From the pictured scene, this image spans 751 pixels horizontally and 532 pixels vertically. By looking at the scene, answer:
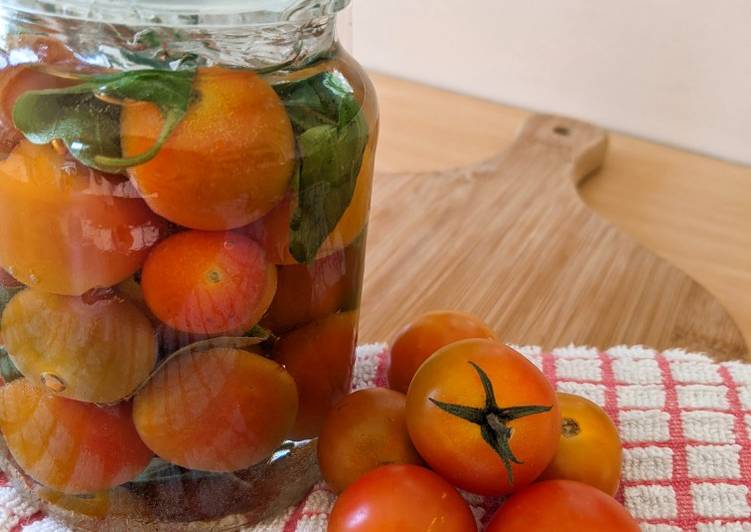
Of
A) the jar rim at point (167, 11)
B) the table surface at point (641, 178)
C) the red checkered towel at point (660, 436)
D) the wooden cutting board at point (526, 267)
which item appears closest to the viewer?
the jar rim at point (167, 11)

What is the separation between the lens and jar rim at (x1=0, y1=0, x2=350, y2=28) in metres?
0.35

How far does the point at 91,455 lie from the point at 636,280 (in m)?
0.49

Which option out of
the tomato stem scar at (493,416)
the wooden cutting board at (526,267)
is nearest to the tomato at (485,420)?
the tomato stem scar at (493,416)

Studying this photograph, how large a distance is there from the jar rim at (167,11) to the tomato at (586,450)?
248mm

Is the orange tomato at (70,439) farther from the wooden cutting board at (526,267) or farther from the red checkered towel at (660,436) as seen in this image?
the wooden cutting board at (526,267)

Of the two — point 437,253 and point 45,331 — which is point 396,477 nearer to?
point 45,331

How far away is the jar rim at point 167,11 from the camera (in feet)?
1.15

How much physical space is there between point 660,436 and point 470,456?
7.2 inches

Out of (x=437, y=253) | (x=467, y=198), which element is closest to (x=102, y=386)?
(x=437, y=253)

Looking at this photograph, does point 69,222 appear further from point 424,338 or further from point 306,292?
point 424,338

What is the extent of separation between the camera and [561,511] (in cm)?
39

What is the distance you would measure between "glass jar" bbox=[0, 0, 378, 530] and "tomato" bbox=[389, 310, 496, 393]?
8cm

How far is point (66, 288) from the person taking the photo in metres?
0.38

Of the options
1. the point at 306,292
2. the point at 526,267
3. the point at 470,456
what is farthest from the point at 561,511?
the point at 526,267
